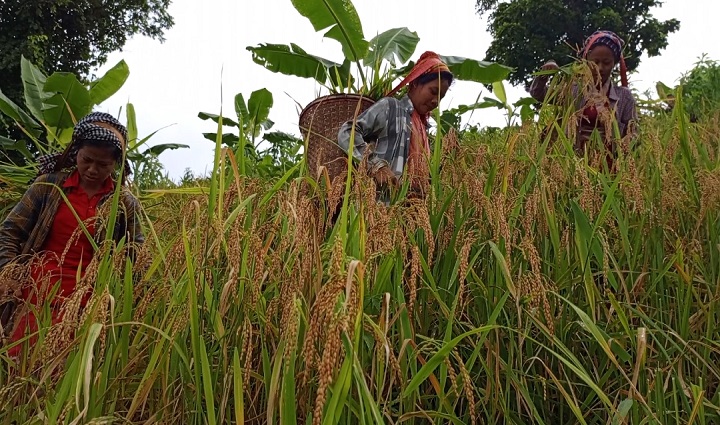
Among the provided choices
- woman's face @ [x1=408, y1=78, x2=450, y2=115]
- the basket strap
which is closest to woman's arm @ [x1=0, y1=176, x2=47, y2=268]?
the basket strap

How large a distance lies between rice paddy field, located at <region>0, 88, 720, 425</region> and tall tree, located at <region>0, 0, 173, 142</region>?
964 centimetres

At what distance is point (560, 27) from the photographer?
16484 millimetres

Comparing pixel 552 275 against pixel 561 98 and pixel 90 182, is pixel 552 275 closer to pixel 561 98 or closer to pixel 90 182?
pixel 561 98

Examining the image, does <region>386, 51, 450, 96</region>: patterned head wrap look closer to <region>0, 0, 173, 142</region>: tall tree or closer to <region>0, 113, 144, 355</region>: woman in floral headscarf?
<region>0, 113, 144, 355</region>: woman in floral headscarf

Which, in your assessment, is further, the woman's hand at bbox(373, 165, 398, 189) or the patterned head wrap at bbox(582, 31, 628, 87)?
the patterned head wrap at bbox(582, 31, 628, 87)

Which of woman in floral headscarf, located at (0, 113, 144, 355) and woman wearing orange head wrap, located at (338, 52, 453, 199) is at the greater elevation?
woman wearing orange head wrap, located at (338, 52, 453, 199)

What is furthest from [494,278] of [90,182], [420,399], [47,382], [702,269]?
[90,182]

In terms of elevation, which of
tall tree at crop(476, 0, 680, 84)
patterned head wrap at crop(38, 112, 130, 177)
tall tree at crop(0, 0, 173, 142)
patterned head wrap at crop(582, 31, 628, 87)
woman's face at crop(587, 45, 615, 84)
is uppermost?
tall tree at crop(476, 0, 680, 84)

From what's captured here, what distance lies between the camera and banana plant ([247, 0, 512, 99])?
10.2 ft

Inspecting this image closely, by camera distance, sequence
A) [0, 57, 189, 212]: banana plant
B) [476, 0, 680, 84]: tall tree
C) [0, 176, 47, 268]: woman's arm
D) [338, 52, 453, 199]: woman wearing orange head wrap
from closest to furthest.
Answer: [0, 176, 47, 268]: woman's arm < [338, 52, 453, 199]: woman wearing orange head wrap < [0, 57, 189, 212]: banana plant < [476, 0, 680, 84]: tall tree

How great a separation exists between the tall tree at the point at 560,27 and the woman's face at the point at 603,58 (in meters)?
13.6

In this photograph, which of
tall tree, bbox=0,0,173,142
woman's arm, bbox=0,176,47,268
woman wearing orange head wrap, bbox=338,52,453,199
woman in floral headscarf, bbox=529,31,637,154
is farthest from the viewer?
tall tree, bbox=0,0,173,142

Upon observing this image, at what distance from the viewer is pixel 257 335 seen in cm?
121

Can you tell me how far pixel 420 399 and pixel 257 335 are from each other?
13.9 inches
